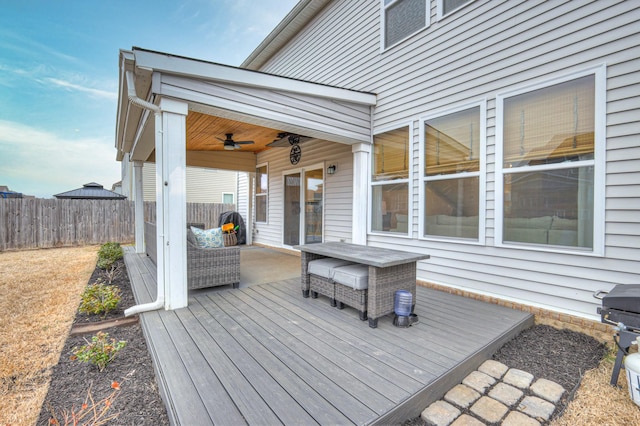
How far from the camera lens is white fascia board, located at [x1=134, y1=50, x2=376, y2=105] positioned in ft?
9.21

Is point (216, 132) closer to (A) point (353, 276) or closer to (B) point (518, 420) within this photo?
(A) point (353, 276)

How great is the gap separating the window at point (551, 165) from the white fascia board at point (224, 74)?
2394 millimetres

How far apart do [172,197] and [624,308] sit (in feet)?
13.6

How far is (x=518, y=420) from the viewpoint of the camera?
5.64 feet

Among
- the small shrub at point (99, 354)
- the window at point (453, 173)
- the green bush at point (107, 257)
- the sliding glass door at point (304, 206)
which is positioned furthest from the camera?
the sliding glass door at point (304, 206)

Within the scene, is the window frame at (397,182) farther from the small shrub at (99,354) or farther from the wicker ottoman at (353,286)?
the small shrub at (99,354)

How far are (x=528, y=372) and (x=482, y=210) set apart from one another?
188 cm

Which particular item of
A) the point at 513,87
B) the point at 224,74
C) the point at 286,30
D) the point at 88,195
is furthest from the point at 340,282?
the point at 88,195

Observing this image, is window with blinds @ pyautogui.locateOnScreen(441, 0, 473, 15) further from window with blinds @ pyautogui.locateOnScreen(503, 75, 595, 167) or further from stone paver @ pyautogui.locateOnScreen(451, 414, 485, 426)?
stone paver @ pyautogui.locateOnScreen(451, 414, 485, 426)

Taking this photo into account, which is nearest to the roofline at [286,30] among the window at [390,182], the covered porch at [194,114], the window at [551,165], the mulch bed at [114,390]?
the covered porch at [194,114]

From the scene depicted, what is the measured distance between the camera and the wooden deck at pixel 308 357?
159cm

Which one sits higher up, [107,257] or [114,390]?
[107,257]

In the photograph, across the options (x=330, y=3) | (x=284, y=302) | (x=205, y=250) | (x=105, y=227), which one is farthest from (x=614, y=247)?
(x=105, y=227)

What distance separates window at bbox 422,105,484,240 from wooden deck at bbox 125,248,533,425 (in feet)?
3.44
